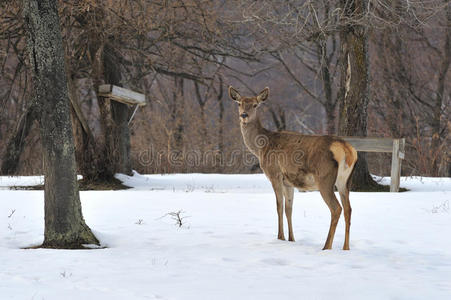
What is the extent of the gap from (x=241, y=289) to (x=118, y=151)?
11.8 m

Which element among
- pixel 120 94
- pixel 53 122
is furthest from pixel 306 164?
pixel 120 94

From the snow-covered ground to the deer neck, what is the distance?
1258 millimetres

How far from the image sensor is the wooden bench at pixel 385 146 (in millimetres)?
12672

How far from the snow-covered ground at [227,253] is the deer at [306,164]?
0.55 meters

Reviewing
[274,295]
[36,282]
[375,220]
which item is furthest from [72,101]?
[274,295]

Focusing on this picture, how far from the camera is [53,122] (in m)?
6.57

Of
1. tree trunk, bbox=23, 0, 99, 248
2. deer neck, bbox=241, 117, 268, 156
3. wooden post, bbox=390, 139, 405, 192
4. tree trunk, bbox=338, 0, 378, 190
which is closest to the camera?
tree trunk, bbox=23, 0, 99, 248

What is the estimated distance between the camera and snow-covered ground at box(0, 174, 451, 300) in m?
4.77

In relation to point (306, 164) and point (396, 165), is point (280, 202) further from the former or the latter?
point (396, 165)

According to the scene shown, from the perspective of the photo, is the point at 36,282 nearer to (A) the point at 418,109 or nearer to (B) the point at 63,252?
(B) the point at 63,252

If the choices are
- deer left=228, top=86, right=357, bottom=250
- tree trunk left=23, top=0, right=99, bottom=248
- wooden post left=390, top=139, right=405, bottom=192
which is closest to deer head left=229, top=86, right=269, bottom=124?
deer left=228, top=86, right=357, bottom=250

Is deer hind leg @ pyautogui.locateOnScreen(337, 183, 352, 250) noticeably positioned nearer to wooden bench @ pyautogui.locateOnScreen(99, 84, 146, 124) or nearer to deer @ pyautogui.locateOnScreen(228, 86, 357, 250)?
deer @ pyautogui.locateOnScreen(228, 86, 357, 250)

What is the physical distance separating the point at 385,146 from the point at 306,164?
654cm

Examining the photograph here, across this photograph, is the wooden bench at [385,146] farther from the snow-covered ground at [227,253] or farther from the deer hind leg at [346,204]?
the deer hind leg at [346,204]
